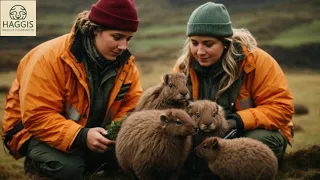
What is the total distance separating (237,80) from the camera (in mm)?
7082

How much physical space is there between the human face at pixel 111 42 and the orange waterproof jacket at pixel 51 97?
36 cm

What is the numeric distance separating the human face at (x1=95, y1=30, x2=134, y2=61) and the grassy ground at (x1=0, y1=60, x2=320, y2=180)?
8.44 feet

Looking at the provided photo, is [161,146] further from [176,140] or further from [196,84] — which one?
[196,84]

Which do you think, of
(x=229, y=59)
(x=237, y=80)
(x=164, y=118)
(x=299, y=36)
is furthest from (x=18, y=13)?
(x=299, y=36)

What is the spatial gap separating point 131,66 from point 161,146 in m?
1.77

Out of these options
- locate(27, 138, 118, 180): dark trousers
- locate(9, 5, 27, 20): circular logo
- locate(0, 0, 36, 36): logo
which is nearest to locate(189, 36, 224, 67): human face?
locate(27, 138, 118, 180): dark trousers

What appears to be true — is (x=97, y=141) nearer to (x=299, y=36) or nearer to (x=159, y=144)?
(x=159, y=144)

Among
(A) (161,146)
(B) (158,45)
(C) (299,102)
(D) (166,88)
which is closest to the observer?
(A) (161,146)

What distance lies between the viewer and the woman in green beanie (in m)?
6.88

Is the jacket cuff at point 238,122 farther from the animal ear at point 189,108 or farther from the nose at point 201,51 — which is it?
the nose at point 201,51

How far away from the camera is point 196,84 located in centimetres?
729

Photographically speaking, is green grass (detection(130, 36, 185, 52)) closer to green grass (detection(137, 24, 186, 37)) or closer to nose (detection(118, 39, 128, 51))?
green grass (detection(137, 24, 186, 37))

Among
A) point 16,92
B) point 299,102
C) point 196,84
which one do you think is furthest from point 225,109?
point 299,102

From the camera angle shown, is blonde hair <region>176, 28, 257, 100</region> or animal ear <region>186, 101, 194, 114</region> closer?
animal ear <region>186, 101, 194, 114</region>
